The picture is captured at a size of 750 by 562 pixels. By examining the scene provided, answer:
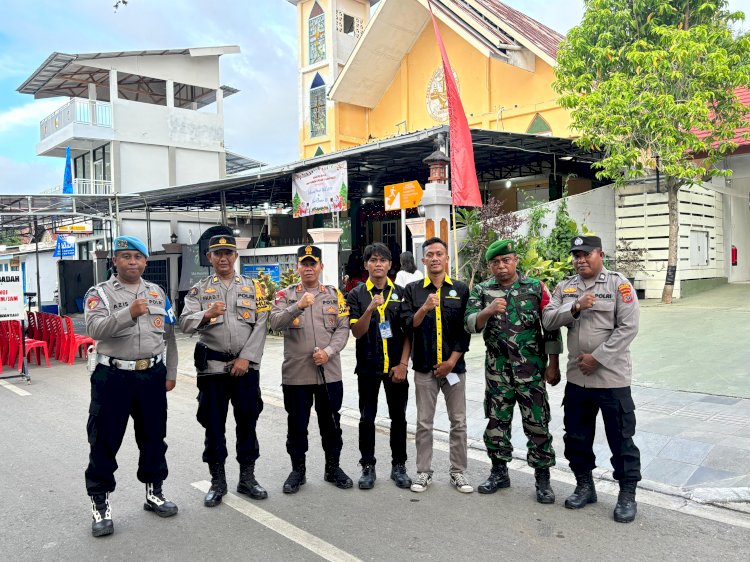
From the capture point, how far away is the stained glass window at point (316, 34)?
23688mm

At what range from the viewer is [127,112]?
82.9ft

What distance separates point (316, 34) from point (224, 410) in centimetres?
2235

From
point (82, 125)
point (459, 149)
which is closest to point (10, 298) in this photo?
point (459, 149)

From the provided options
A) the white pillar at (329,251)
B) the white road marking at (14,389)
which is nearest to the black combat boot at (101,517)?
the white road marking at (14,389)

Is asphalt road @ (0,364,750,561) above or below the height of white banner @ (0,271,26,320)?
below

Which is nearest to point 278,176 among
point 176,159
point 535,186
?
point 535,186

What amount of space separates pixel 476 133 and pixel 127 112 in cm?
1783

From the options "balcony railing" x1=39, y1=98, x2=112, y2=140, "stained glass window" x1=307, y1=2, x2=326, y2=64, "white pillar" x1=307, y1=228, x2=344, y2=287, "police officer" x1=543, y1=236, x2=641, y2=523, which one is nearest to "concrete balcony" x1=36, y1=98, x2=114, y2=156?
"balcony railing" x1=39, y1=98, x2=112, y2=140

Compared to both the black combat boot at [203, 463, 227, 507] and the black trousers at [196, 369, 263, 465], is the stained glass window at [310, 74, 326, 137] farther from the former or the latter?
the black combat boot at [203, 463, 227, 507]

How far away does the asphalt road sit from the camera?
3.52 meters

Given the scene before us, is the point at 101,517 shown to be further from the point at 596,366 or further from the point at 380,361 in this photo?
the point at 596,366

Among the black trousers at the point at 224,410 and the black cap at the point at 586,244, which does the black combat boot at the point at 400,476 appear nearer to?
the black trousers at the point at 224,410

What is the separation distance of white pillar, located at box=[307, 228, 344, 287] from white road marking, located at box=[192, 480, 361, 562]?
904 cm

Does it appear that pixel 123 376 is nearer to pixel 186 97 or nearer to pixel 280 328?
pixel 280 328
